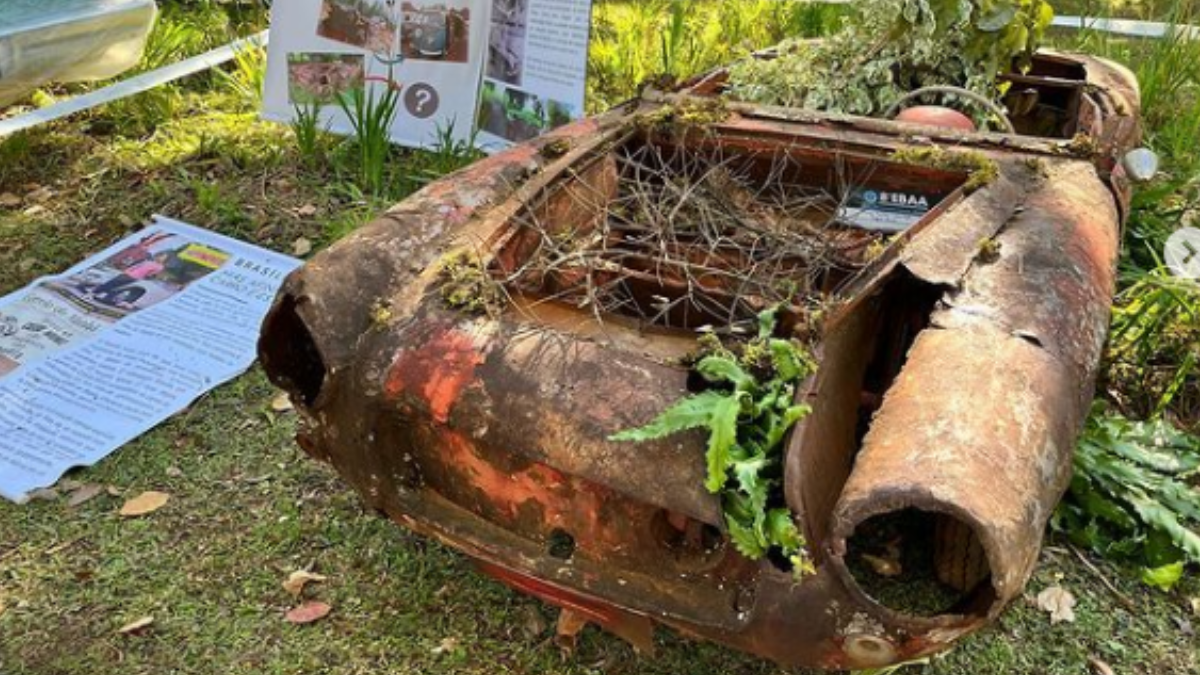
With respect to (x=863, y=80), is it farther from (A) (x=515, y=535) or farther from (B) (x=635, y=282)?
(A) (x=515, y=535)

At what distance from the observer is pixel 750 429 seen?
203cm

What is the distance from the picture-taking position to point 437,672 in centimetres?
251

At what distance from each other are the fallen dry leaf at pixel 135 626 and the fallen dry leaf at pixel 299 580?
296mm

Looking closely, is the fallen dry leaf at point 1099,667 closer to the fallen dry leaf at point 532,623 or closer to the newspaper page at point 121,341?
the fallen dry leaf at point 532,623

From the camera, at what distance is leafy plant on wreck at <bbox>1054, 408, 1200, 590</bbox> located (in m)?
2.78

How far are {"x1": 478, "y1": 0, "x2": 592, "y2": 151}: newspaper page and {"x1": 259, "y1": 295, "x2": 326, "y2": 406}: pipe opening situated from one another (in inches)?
76.4

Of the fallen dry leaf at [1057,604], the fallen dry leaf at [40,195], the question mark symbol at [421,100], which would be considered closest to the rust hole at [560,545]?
the fallen dry leaf at [1057,604]

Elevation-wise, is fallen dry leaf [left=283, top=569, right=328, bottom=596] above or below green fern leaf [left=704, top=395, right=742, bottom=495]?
below

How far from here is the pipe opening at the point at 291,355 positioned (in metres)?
2.40

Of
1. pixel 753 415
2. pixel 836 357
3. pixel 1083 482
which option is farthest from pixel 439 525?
pixel 1083 482

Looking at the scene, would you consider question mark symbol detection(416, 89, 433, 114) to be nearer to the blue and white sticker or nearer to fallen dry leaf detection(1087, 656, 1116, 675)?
the blue and white sticker

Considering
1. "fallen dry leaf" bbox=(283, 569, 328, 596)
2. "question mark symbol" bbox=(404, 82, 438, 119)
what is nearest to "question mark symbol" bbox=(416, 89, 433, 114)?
"question mark symbol" bbox=(404, 82, 438, 119)

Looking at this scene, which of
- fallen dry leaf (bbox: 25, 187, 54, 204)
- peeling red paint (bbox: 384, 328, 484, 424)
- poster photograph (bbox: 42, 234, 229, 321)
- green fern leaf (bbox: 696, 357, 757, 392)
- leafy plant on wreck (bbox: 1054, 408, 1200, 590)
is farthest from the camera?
fallen dry leaf (bbox: 25, 187, 54, 204)

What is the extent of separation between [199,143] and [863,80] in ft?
9.19
